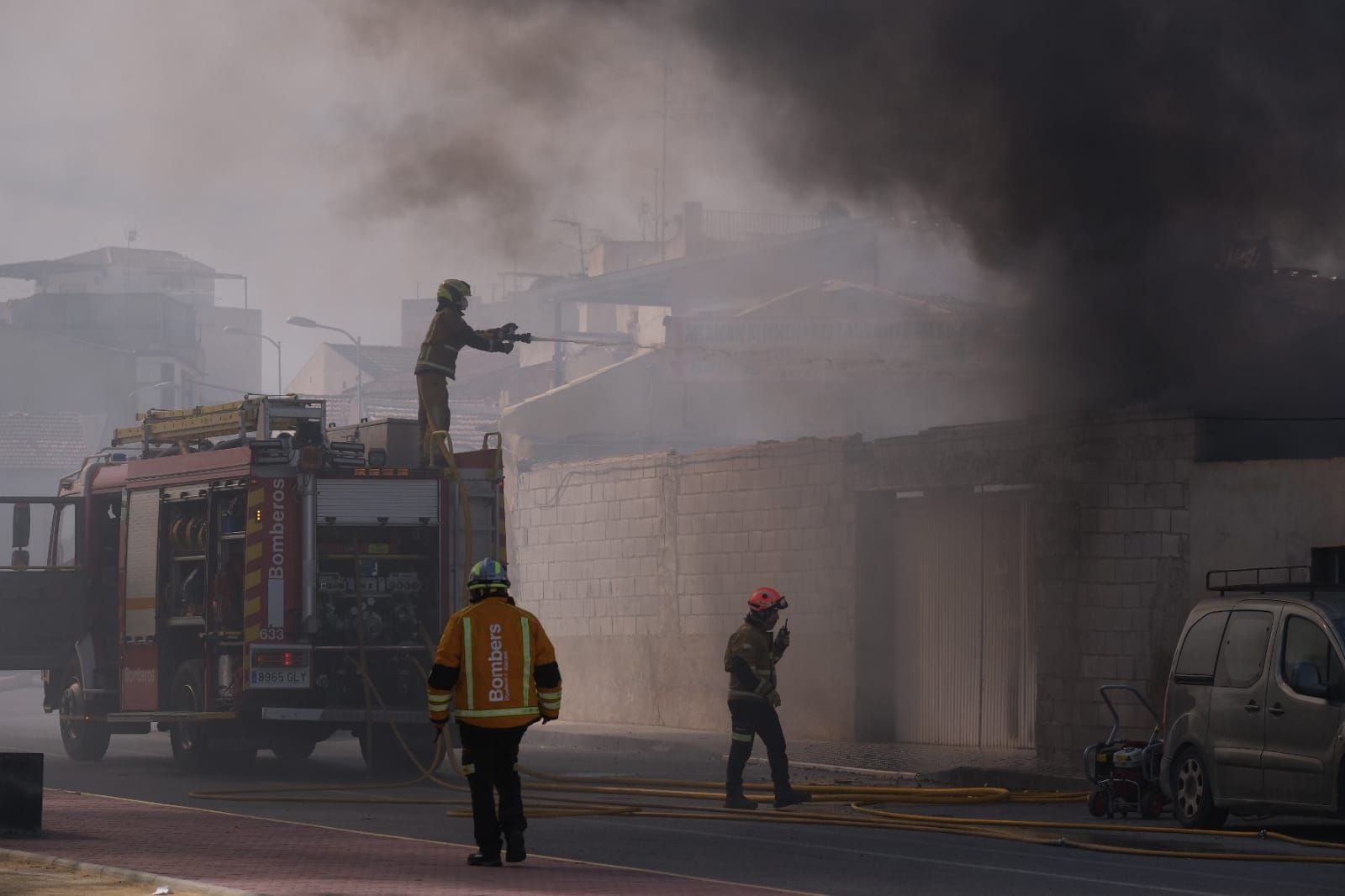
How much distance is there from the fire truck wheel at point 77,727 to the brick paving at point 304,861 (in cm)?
606

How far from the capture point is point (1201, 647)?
12.9 m

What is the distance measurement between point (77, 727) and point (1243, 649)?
11.3 metres

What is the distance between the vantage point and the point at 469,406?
2928 inches

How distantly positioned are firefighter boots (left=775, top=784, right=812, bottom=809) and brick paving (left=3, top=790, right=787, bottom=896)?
3049mm

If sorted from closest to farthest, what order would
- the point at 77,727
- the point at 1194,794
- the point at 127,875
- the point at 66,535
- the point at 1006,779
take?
1. the point at 127,875
2. the point at 1194,794
3. the point at 1006,779
4. the point at 77,727
5. the point at 66,535

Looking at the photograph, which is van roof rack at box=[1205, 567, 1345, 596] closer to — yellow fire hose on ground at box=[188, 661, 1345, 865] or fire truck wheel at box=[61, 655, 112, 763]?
yellow fire hose on ground at box=[188, 661, 1345, 865]

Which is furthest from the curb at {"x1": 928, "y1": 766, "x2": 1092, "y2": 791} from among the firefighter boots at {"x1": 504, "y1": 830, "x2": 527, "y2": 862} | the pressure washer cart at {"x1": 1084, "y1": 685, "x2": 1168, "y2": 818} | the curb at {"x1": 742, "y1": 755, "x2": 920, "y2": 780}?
the firefighter boots at {"x1": 504, "y1": 830, "x2": 527, "y2": 862}

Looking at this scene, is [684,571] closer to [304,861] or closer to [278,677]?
[278,677]

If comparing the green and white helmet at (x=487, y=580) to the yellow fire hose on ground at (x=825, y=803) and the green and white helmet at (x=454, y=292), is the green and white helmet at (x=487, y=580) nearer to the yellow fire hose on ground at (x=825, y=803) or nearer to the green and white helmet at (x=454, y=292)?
the yellow fire hose on ground at (x=825, y=803)

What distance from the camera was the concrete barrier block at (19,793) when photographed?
10875mm

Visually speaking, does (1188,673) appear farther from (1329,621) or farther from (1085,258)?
(1085,258)

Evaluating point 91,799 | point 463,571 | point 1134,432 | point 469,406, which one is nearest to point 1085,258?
point 1134,432

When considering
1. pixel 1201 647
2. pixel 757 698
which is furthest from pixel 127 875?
pixel 1201 647

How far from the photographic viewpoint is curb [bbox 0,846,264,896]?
834cm
